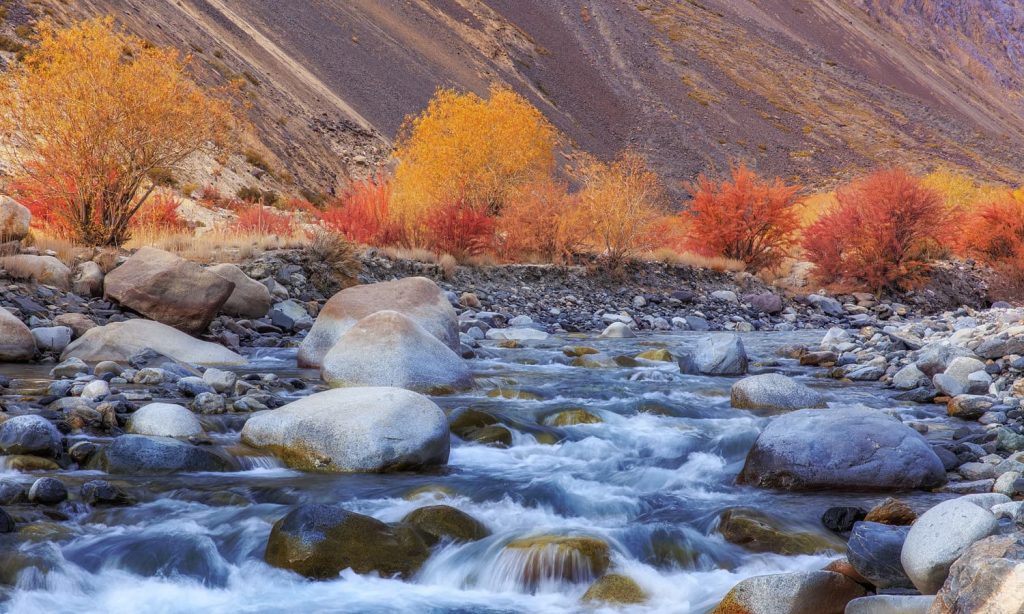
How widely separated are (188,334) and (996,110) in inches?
4102

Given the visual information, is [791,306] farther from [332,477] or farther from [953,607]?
[953,607]

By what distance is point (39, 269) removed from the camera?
30.7 ft

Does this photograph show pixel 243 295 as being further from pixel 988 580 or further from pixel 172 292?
pixel 988 580

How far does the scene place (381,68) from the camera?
54344mm

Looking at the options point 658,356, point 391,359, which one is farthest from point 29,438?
point 658,356

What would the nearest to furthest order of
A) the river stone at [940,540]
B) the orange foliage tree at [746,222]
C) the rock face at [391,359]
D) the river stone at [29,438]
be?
the river stone at [940,540]
the river stone at [29,438]
the rock face at [391,359]
the orange foliage tree at [746,222]

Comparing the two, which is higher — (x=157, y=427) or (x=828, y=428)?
(x=828, y=428)

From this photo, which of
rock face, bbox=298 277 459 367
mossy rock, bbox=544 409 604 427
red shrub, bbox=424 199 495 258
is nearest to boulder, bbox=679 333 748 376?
rock face, bbox=298 277 459 367

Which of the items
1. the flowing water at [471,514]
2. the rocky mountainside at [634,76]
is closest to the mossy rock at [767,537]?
the flowing water at [471,514]

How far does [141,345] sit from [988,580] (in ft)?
22.6

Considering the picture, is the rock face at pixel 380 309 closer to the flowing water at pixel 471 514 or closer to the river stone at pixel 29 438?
the flowing water at pixel 471 514

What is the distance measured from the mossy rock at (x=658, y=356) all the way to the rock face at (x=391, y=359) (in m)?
3.04

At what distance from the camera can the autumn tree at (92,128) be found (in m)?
11.5

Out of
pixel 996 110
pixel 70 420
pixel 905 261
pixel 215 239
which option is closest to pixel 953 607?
pixel 70 420
